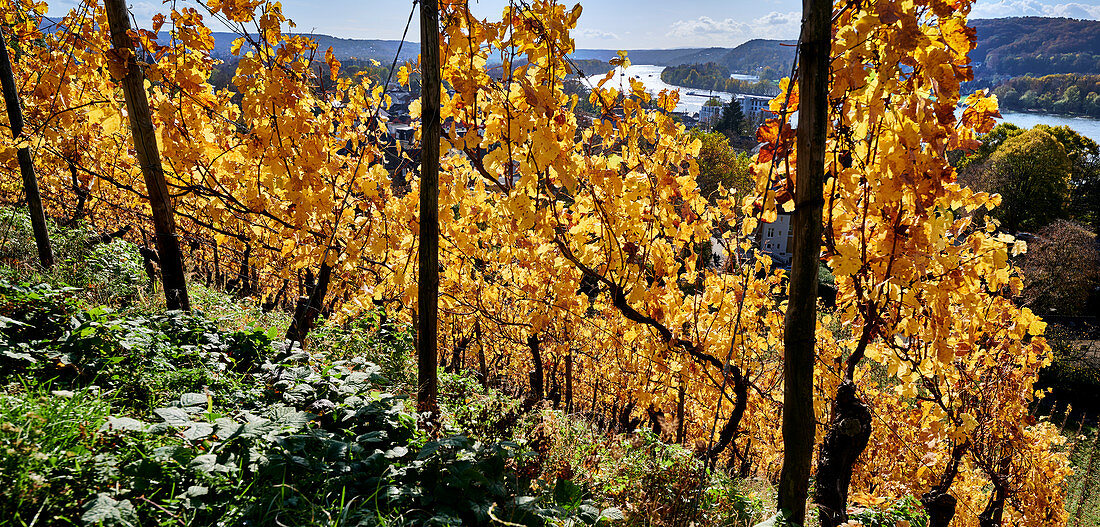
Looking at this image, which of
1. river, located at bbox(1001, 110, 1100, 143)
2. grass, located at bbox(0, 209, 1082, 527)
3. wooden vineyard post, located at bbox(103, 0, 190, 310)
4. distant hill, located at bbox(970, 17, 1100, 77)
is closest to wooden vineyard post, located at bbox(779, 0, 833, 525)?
grass, located at bbox(0, 209, 1082, 527)

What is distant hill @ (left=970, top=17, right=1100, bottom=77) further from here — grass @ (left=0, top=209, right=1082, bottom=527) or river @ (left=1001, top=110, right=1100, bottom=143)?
grass @ (left=0, top=209, right=1082, bottom=527)

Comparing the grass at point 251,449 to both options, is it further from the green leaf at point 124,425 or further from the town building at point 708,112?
the town building at point 708,112

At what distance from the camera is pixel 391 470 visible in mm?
1798

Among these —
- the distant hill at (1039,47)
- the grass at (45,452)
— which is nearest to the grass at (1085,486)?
the grass at (45,452)

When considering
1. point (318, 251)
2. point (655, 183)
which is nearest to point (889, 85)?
point (655, 183)

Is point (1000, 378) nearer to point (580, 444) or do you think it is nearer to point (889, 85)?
point (580, 444)

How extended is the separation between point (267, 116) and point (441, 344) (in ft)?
13.1

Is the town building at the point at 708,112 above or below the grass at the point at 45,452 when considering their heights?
above

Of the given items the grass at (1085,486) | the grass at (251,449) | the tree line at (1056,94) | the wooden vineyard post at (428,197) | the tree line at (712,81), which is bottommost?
the grass at (1085,486)

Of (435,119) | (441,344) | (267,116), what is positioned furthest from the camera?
(441,344)

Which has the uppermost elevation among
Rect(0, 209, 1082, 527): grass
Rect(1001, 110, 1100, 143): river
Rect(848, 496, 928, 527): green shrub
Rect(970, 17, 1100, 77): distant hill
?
Rect(970, 17, 1100, 77): distant hill

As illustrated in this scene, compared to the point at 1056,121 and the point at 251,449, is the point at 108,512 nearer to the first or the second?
the point at 251,449

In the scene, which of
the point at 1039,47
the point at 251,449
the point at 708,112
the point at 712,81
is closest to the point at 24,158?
the point at 251,449

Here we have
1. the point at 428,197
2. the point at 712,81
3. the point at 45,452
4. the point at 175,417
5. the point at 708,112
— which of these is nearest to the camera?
the point at 45,452
